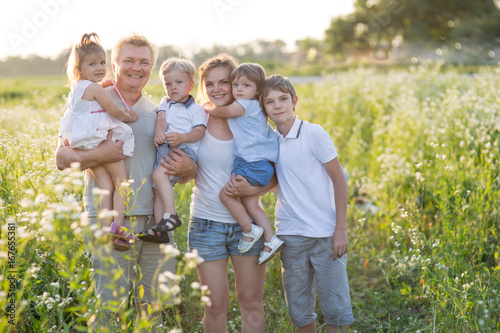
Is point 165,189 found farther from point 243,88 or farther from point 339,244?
point 339,244

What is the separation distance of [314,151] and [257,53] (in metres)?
26.6

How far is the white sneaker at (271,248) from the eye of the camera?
2809mm

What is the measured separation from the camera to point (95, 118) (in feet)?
8.91

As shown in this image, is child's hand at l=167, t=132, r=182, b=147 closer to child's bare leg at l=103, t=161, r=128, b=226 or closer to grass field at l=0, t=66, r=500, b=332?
child's bare leg at l=103, t=161, r=128, b=226

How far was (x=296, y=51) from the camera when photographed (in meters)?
36.8

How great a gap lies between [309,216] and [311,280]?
449 mm

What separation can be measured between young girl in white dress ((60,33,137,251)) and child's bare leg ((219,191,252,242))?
0.63m

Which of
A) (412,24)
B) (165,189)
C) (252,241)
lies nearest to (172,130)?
(165,189)

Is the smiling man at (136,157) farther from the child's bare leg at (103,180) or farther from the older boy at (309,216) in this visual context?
the older boy at (309,216)

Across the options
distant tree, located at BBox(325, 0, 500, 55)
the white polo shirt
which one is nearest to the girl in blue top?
the white polo shirt

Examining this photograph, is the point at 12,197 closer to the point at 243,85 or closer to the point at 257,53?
the point at 243,85

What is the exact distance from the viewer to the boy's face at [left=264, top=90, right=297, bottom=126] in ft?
9.53

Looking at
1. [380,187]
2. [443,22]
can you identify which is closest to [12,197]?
[380,187]

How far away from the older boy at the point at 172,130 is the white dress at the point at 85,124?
0.25 metres
